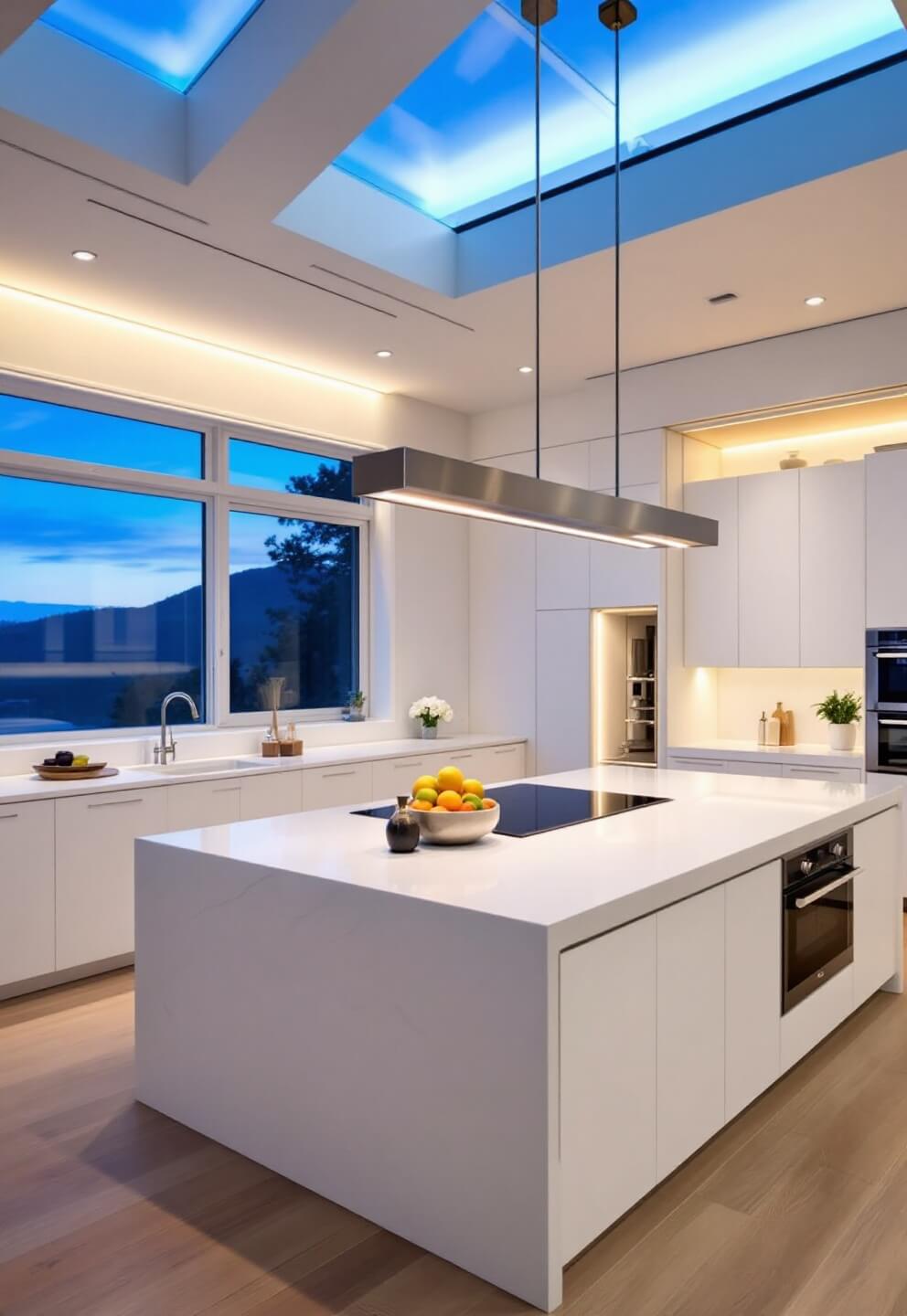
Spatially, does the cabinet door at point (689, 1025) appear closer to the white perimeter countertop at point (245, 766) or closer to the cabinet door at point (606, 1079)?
the cabinet door at point (606, 1079)

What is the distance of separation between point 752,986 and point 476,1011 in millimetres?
1040

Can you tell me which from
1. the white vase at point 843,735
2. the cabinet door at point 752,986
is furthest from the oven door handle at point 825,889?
the white vase at point 843,735

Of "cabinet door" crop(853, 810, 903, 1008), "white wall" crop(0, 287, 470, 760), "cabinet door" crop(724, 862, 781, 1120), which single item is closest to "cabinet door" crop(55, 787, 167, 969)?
"white wall" crop(0, 287, 470, 760)

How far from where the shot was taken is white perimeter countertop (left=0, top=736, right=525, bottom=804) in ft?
12.8

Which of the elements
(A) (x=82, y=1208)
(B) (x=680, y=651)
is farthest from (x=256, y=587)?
(A) (x=82, y=1208)

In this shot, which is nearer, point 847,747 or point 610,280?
point 610,280

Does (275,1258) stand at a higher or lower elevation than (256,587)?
lower

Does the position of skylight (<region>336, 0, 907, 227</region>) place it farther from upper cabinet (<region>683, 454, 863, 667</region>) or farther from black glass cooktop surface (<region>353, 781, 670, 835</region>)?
black glass cooktop surface (<region>353, 781, 670, 835</region>)

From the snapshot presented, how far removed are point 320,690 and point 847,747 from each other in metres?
3.00

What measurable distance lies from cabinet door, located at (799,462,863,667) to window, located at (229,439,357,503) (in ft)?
8.35

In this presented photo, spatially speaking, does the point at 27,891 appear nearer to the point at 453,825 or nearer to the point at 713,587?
the point at 453,825

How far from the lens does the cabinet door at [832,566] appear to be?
5.05 metres

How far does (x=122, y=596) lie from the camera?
4.95 metres

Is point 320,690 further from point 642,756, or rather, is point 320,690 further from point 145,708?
point 642,756
